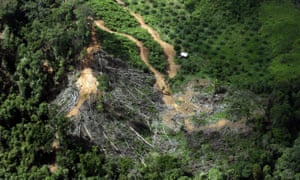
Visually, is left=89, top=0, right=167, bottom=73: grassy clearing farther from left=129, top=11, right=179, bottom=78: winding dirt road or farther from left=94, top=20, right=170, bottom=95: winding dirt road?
left=129, top=11, right=179, bottom=78: winding dirt road

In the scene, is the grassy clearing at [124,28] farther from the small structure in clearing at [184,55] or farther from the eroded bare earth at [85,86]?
the eroded bare earth at [85,86]

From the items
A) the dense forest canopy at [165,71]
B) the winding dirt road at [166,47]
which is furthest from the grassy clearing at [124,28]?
the winding dirt road at [166,47]

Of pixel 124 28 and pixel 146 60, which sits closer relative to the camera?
pixel 146 60

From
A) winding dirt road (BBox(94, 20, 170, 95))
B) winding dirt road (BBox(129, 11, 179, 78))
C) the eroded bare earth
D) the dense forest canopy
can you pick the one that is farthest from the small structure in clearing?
the eroded bare earth

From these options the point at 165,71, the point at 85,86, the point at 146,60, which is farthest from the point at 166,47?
the point at 85,86

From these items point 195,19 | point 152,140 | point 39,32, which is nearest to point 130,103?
point 152,140

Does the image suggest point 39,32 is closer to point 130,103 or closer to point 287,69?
point 130,103

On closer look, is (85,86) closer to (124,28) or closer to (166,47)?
(124,28)

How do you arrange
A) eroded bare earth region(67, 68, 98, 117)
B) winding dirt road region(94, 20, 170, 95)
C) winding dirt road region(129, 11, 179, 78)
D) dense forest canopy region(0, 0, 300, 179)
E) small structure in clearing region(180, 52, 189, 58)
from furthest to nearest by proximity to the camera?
small structure in clearing region(180, 52, 189, 58) < winding dirt road region(129, 11, 179, 78) < winding dirt road region(94, 20, 170, 95) < eroded bare earth region(67, 68, 98, 117) < dense forest canopy region(0, 0, 300, 179)
